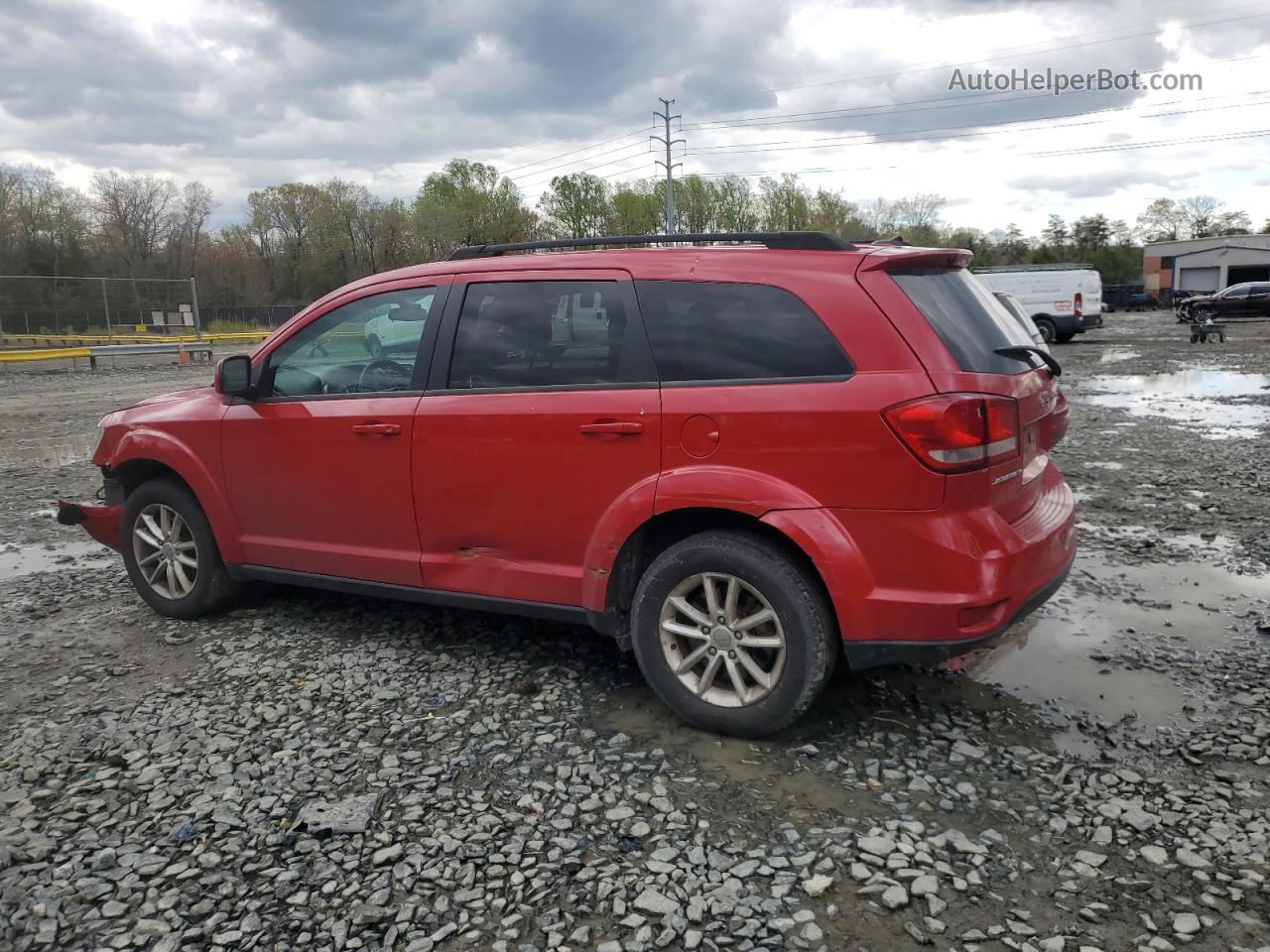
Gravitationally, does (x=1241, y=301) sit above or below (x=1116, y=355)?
above

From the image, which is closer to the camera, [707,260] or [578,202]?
[707,260]

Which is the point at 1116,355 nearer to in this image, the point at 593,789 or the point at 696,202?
the point at 593,789

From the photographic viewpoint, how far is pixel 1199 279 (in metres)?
72.0

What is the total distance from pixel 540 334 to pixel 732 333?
0.90 m

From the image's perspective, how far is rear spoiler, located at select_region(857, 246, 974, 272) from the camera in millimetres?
3508

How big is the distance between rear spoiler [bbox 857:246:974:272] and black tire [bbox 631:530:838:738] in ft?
3.68

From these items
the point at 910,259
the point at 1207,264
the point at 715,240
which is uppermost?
the point at 1207,264

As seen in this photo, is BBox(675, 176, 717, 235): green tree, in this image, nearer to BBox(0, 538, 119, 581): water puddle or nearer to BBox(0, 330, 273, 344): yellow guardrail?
BBox(0, 330, 273, 344): yellow guardrail

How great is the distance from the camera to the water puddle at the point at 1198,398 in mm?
11500

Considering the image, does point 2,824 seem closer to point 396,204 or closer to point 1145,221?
point 396,204

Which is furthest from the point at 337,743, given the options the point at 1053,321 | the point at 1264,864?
the point at 1053,321

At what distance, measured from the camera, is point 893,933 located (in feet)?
8.34

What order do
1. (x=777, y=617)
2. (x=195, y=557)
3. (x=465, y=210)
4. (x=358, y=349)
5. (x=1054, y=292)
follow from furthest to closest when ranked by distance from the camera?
1. (x=465, y=210)
2. (x=1054, y=292)
3. (x=195, y=557)
4. (x=358, y=349)
5. (x=777, y=617)

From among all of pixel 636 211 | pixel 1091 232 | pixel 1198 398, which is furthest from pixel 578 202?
pixel 1198 398
